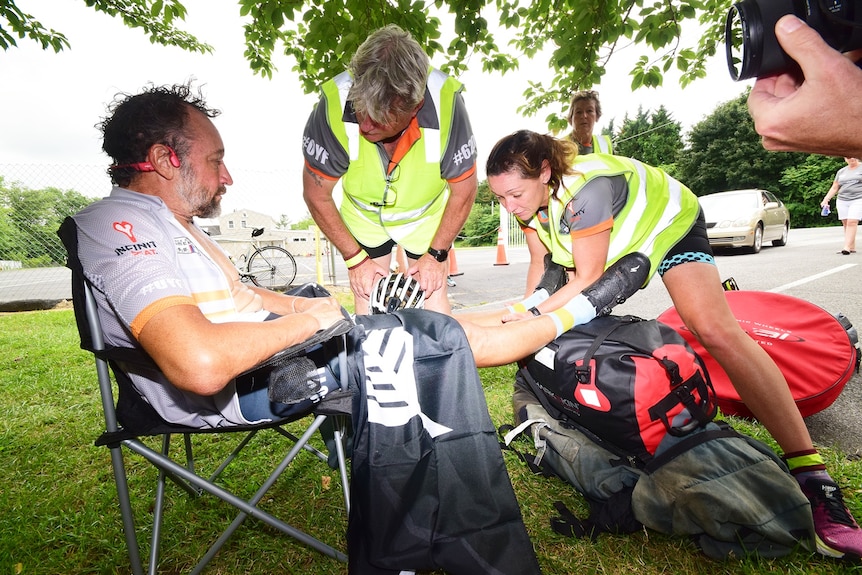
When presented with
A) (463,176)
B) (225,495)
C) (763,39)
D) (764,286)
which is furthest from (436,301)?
(764,286)

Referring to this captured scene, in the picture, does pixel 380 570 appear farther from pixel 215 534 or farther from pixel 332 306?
pixel 215 534

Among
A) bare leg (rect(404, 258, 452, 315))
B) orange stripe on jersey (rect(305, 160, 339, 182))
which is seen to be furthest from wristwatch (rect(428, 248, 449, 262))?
orange stripe on jersey (rect(305, 160, 339, 182))

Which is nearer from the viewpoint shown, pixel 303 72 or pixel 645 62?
pixel 645 62

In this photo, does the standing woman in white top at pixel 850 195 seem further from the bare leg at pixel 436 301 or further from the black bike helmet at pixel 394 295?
the black bike helmet at pixel 394 295

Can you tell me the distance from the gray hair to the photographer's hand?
1346 millimetres

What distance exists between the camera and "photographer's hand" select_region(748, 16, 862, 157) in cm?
58

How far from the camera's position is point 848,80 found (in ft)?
1.89

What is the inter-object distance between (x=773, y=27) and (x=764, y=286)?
5.71 metres

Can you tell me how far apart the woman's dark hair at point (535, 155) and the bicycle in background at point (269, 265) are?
6.87 m

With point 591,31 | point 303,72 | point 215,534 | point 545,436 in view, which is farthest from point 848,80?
point 303,72

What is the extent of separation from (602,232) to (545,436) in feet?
3.10

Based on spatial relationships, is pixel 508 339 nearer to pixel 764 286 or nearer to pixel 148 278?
pixel 148 278

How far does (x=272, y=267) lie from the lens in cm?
798

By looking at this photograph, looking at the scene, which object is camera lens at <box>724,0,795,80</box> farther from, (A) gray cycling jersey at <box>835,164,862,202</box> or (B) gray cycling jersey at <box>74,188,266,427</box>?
(A) gray cycling jersey at <box>835,164,862,202</box>
